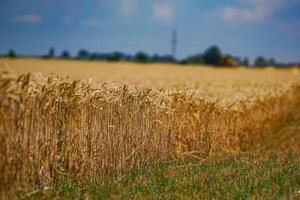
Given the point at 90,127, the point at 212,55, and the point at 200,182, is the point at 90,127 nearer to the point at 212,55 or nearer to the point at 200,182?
the point at 200,182

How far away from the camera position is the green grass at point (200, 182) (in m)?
8.11

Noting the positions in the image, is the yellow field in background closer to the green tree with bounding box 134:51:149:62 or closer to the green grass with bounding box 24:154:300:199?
the green grass with bounding box 24:154:300:199

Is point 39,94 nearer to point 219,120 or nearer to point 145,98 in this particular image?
point 145,98

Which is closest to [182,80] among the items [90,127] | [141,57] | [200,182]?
[90,127]

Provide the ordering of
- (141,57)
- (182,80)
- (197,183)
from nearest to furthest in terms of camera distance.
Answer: (197,183), (182,80), (141,57)

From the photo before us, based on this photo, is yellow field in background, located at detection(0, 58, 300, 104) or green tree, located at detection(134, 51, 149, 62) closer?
yellow field in background, located at detection(0, 58, 300, 104)

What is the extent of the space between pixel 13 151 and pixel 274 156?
22.7 feet

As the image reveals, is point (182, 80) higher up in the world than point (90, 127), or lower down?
lower down

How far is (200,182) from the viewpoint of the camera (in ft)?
29.7

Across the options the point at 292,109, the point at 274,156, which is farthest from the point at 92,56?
the point at 274,156

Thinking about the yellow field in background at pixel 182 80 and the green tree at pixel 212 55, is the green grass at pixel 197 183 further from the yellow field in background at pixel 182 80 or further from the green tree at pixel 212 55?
the green tree at pixel 212 55

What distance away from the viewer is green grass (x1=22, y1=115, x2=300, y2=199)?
8.11m

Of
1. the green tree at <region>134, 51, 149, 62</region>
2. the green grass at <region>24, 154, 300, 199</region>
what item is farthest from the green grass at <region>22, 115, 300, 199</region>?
the green tree at <region>134, 51, 149, 62</region>

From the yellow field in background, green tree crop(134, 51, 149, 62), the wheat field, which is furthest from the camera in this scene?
green tree crop(134, 51, 149, 62)
